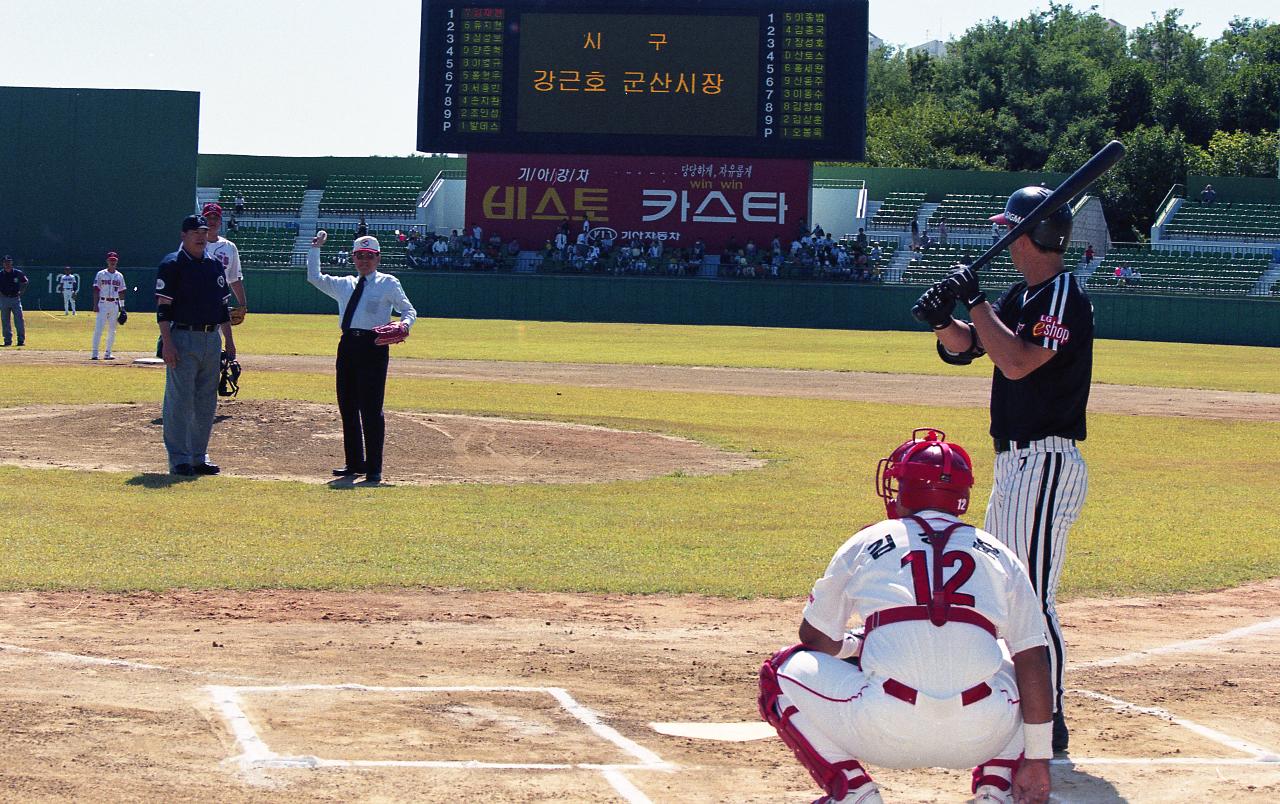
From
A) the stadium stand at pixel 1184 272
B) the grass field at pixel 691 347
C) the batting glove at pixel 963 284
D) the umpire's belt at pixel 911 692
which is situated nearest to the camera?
the umpire's belt at pixel 911 692

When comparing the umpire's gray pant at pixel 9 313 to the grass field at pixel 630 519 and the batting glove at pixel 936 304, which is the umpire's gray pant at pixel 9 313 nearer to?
the grass field at pixel 630 519

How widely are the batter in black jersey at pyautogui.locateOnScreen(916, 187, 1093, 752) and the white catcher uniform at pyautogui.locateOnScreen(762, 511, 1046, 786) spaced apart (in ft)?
5.30

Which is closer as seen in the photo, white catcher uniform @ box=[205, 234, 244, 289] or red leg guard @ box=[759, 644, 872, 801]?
red leg guard @ box=[759, 644, 872, 801]

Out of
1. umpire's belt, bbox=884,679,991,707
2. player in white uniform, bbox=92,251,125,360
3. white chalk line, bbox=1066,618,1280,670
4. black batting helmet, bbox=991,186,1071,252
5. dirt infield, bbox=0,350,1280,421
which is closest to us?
umpire's belt, bbox=884,679,991,707

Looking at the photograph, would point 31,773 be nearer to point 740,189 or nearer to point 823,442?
point 823,442

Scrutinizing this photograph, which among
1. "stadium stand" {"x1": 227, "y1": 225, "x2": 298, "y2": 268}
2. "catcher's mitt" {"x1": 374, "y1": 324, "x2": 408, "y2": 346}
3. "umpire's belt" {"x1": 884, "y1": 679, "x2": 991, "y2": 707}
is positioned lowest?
"umpire's belt" {"x1": 884, "y1": 679, "x2": 991, "y2": 707}

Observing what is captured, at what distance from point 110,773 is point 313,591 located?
3.67 meters

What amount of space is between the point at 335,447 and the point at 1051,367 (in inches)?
411

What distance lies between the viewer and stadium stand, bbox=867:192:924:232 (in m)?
59.4

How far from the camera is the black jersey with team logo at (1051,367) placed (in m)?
6.10

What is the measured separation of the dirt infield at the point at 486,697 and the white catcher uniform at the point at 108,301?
64.7 feet

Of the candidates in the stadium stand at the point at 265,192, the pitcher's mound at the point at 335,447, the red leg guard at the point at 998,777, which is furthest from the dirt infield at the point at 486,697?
the stadium stand at the point at 265,192

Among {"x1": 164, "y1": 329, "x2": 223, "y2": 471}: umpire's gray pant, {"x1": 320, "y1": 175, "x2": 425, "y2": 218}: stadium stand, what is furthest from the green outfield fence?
{"x1": 164, "y1": 329, "x2": 223, "y2": 471}: umpire's gray pant

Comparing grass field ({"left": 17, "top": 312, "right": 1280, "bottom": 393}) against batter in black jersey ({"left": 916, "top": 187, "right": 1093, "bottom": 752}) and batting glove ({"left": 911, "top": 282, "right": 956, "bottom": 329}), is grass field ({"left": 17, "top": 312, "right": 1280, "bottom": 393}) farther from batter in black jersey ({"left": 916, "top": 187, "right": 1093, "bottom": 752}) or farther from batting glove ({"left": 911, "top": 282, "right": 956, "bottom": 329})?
batting glove ({"left": 911, "top": 282, "right": 956, "bottom": 329})
